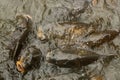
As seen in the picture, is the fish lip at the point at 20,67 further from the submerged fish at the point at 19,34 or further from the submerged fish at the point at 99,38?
the submerged fish at the point at 99,38

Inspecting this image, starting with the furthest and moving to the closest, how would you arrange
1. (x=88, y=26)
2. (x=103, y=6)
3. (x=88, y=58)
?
(x=103, y=6) < (x=88, y=26) < (x=88, y=58)

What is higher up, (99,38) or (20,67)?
(99,38)

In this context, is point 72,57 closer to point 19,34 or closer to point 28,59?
point 28,59

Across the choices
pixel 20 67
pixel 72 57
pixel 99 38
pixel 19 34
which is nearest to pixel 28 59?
pixel 20 67

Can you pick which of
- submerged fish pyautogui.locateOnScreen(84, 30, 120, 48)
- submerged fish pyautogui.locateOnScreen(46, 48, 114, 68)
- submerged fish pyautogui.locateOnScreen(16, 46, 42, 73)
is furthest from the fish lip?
submerged fish pyautogui.locateOnScreen(84, 30, 120, 48)

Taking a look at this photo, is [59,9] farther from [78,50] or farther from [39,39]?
[78,50]

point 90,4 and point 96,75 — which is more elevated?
point 90,4

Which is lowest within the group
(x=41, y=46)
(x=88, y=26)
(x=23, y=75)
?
(x=23, y=75)

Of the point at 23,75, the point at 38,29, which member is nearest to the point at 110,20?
the point at 38,29
